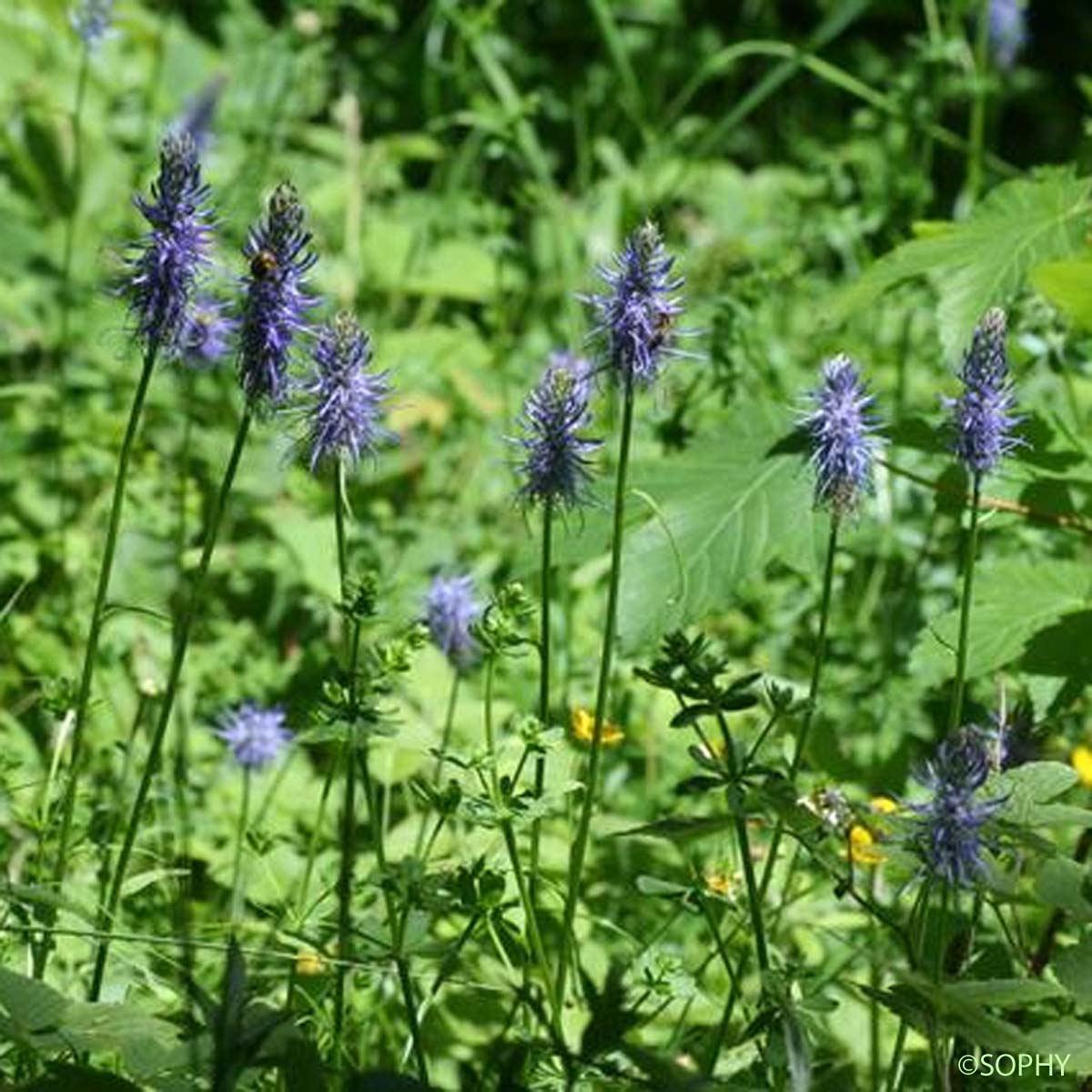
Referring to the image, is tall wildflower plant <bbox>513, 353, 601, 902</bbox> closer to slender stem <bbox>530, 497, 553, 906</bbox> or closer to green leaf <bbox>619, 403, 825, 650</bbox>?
slender stem <bbox>530, 497, 553, 906</bbox>

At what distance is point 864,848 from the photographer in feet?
5.48

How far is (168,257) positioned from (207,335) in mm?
538

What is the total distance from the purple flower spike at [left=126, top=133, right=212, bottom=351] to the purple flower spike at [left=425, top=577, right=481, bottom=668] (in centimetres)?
71

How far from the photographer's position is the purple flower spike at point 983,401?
5.26ft

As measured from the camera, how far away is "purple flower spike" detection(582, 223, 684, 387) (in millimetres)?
1635

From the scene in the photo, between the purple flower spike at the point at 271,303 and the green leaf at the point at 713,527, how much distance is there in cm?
50

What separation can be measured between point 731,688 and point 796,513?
611 millimetres

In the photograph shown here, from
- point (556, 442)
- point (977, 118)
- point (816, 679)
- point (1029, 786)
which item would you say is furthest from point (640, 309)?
point (977, 118)

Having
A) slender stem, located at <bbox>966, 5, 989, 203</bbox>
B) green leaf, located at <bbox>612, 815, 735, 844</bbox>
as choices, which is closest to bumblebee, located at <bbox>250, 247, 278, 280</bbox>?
green leaf, located at <bbox>612, 815, 735, 844</bbox>

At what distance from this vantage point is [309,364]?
5.68 feet

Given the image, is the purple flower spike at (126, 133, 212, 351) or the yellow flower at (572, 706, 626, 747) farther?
the yellow flower at (572, 706, 626, 747)

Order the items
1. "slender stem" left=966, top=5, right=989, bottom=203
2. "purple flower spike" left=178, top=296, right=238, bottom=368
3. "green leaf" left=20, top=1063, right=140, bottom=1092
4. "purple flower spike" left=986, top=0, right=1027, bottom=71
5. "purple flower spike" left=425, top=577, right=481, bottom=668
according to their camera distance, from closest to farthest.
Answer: "green leaf" left=20, top=1063, right=140, bottom=1092, "purple flower spike" left=178, top=296, right=238, bottom=368, "purple flower spike" left=425, top=577, right=481, bottom=668, "slender stem" left=966, top=5, right=989, bottom=203, "purple flower spike" left=986, top=0, right=1027, bottom=71

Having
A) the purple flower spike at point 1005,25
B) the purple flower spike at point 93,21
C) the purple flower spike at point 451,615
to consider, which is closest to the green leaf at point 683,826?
the purple flower spike at point 451,615

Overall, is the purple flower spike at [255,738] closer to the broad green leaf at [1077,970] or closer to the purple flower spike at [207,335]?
the purple flower spike at [207,335]
